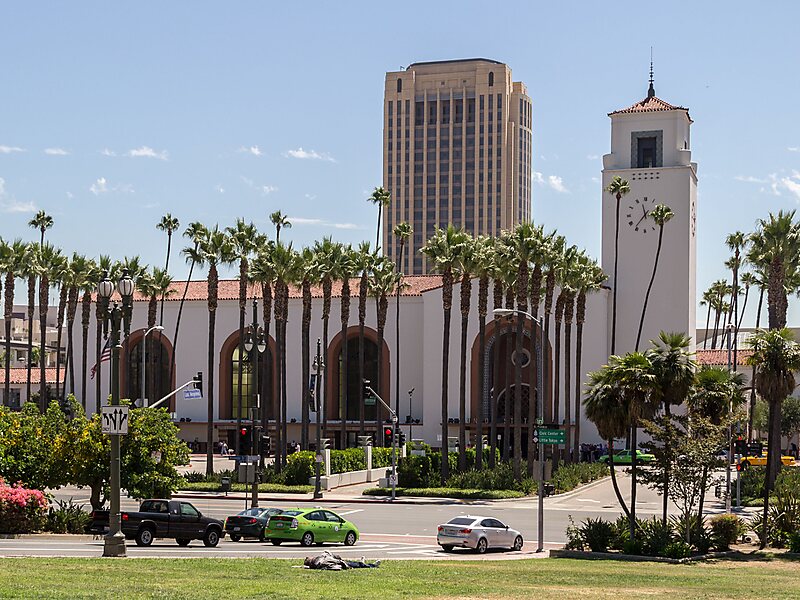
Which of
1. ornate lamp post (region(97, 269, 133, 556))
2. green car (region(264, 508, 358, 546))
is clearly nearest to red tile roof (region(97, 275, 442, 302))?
green car (region(264, 508, 358, 546))

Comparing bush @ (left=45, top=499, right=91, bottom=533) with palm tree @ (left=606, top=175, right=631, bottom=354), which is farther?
palm tree @ (left=606, top=175, right=631, bottom=354)

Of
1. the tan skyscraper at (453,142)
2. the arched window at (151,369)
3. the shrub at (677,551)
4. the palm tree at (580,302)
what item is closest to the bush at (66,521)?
the shrub at (677,551)

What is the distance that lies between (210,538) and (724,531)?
1450cm

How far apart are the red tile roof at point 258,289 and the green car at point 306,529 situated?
59.8m

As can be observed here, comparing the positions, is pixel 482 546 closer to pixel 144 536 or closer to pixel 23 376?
pixel 144 536

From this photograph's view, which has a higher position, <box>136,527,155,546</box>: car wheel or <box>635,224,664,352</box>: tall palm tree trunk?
<box>635,224,664,352</box>: tall palm tree trunk

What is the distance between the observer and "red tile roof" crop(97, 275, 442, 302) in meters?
98.2

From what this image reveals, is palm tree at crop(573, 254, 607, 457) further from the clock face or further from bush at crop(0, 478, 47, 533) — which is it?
bush at crop(0, 478, 47, 533)

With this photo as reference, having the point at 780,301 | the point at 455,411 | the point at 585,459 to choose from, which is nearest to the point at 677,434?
the point at 780,301

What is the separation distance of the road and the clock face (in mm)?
26730

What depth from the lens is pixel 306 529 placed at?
117 ft

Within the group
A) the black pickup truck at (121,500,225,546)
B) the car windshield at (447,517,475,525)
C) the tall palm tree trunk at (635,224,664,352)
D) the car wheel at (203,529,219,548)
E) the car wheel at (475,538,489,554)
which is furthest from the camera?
the tall palm tree trunk at (635,224,664,352)

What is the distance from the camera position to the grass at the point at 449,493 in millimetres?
58156

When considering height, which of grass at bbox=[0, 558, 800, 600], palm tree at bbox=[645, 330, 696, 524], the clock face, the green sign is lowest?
grass at bbox=[0, 558, 800, 600]
